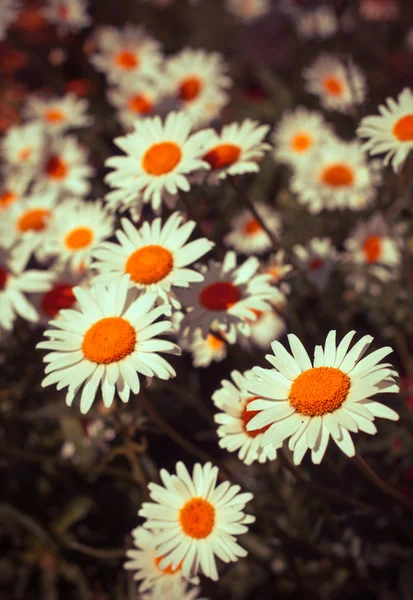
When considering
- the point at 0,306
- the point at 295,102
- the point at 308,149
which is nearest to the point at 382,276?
the point at 308,149

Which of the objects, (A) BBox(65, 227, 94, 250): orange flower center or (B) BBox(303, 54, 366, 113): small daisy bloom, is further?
(B) BBox(303, 54, 366, 113): small daisy bloom

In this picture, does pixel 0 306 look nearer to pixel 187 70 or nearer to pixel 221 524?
pixel 221 524

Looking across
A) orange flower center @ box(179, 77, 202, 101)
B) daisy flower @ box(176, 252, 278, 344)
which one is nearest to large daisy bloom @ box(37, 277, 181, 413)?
daisy flower @ box(176, 252, 278, 344)

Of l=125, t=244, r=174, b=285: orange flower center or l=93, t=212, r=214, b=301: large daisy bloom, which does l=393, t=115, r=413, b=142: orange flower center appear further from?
l=125, t=244, r=174, b=285: orange flower center

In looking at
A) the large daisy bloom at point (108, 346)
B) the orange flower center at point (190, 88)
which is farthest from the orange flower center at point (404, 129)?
the orange flower center at point (190, 88)

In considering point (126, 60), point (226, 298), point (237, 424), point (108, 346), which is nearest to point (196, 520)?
point (237, 424)

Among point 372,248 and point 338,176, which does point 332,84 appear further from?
Result: point 372,248

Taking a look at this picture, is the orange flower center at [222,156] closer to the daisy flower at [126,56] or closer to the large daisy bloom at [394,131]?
the large daisy bloom at [394,131]
